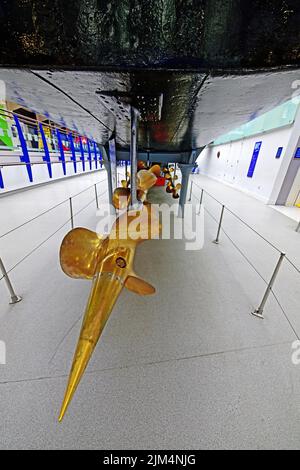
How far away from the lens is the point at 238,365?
3.14 feet

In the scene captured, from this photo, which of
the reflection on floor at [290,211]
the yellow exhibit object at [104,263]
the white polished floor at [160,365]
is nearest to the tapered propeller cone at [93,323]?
the yellow exhibit object at [104,263]

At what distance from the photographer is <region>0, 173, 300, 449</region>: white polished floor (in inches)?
28.1

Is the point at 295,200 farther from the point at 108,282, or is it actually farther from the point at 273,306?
the point at 108,282

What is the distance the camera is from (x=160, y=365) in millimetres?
942

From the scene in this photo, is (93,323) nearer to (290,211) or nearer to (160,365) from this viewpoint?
(160,365)

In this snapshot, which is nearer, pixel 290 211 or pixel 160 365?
pixel 160 365

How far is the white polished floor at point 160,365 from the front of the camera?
0.71m

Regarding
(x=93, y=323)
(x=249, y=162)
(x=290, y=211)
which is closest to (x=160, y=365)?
(x=93, y=323)

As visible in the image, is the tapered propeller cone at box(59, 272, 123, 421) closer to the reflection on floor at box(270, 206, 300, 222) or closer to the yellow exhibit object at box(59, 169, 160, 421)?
the yellow exhibit object at box(59, 169, 160, 421)

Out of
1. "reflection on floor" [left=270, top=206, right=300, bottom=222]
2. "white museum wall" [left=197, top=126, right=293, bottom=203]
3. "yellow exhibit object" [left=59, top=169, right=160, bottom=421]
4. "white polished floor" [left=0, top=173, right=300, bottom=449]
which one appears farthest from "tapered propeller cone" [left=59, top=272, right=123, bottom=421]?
"white museum wall" [left=197, top=126, right=293, bottom=203]

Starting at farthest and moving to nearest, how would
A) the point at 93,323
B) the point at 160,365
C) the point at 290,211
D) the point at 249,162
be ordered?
the point at 249,162 → the point at 290,211 → the point at 160,365 → the point at 93,323

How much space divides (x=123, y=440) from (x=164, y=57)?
1.15 meters

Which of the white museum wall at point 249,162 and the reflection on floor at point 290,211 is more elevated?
the white museum wall at point 249,162

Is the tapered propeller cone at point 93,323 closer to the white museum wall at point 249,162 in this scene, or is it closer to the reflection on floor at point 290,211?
the reflection on floor at point 290,211
